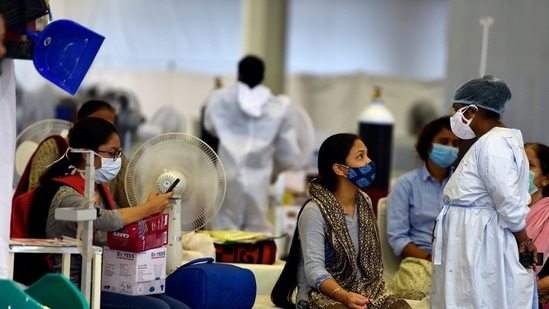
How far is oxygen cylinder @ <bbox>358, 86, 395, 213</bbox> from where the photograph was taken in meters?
8.77

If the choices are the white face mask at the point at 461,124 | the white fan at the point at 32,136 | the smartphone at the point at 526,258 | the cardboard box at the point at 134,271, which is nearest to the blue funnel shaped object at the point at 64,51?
the cardboard box at the point at 134,271

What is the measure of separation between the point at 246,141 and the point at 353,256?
413cm

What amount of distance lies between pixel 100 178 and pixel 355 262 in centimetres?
124

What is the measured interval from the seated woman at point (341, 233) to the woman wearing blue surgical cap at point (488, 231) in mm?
359

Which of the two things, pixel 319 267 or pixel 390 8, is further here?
pixel 390 8

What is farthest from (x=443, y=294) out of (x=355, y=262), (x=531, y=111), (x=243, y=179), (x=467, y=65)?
(x=243, y=179)

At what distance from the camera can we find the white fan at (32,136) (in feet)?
21.1

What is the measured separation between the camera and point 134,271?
486 centimetres

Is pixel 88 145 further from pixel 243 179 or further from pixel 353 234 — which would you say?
pixel 243 179

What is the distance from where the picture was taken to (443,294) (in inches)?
194

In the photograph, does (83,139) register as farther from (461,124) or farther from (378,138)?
(378,138)

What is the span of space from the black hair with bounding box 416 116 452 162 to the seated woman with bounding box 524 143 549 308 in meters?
0.50

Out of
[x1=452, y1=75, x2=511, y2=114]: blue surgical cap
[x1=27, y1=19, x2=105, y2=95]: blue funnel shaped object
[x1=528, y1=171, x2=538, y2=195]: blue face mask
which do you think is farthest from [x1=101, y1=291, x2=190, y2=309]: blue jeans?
[x1=528, y1=171, x2=538, y2=195]: blue face mask

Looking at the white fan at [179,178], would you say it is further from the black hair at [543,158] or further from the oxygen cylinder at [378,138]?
the oxygen cylinder at [378,138]
